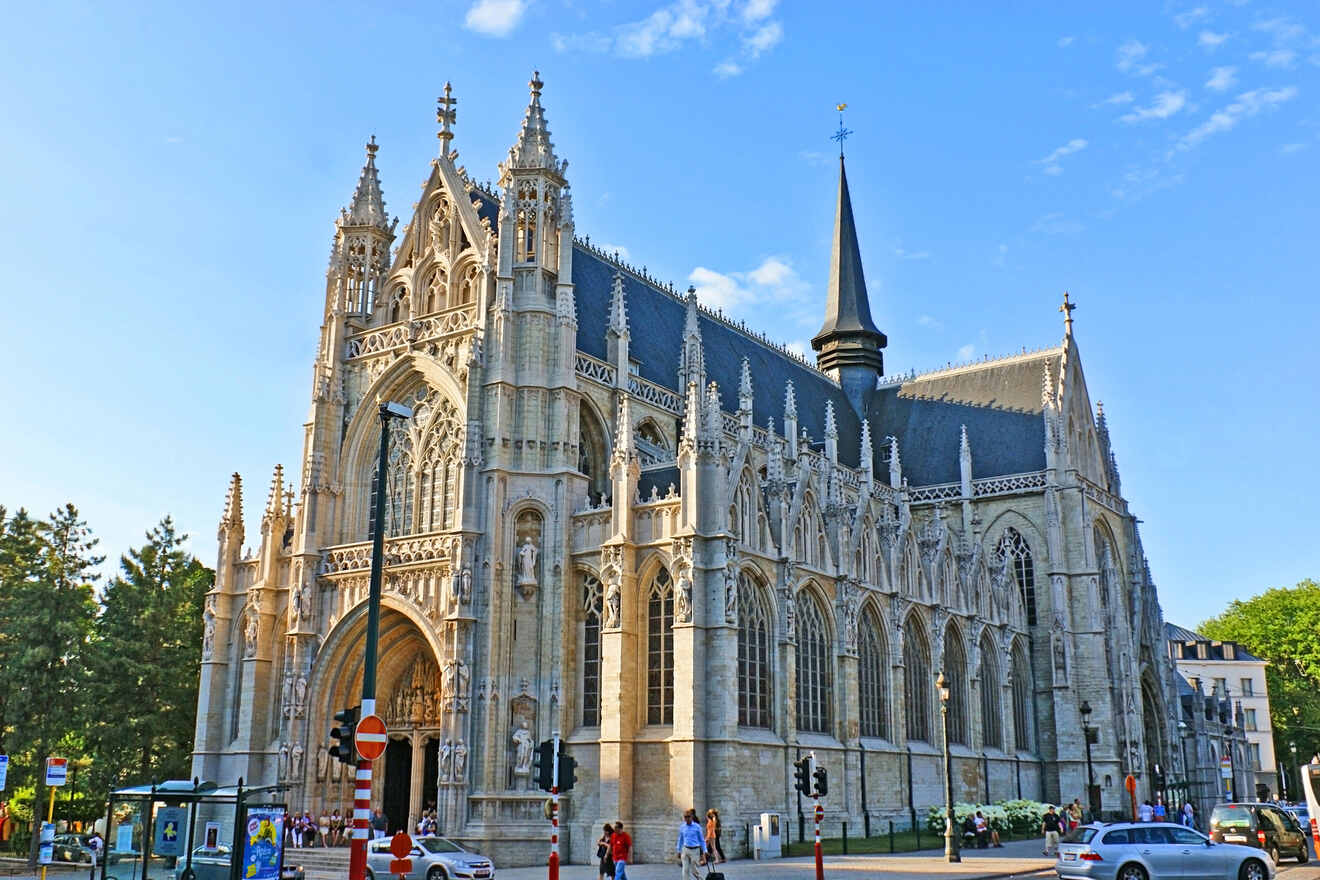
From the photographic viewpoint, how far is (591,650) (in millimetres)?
34844

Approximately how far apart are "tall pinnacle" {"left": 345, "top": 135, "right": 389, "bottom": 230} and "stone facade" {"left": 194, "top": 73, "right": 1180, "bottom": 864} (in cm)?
11

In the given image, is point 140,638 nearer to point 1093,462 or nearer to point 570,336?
point 570,336

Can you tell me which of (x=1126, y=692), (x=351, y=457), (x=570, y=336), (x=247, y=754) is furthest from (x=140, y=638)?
(x=1126, y=692)

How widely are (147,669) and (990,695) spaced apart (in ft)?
103

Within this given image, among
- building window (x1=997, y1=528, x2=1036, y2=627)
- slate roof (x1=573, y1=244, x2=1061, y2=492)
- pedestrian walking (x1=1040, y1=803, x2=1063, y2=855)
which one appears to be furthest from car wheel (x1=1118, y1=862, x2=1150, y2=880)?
building window (x1=997, y1=528, x2=1036, y2=627)

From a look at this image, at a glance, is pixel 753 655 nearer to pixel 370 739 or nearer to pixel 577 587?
pixel 577 587

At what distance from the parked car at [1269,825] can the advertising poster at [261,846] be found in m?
22.6

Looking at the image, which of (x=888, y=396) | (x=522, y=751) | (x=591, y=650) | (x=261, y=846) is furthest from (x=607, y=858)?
(x=888, y=396)

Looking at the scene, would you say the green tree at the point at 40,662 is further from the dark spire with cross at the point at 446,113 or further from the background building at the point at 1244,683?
the background building at the point at 1244,683

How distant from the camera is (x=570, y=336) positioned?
3694 centimetres

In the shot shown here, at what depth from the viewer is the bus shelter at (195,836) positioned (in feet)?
62.1

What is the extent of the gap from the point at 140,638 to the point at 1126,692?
38.8 m

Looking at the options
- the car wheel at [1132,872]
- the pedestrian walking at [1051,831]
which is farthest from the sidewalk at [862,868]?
the car wheel at [1132,872]

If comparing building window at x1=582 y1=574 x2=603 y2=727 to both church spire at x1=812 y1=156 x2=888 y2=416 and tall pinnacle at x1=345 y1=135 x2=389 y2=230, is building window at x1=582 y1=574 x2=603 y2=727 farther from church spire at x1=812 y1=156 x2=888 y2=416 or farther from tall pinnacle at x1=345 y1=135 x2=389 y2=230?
church spire at x1=812 y1=156 x2=888 y2=416
